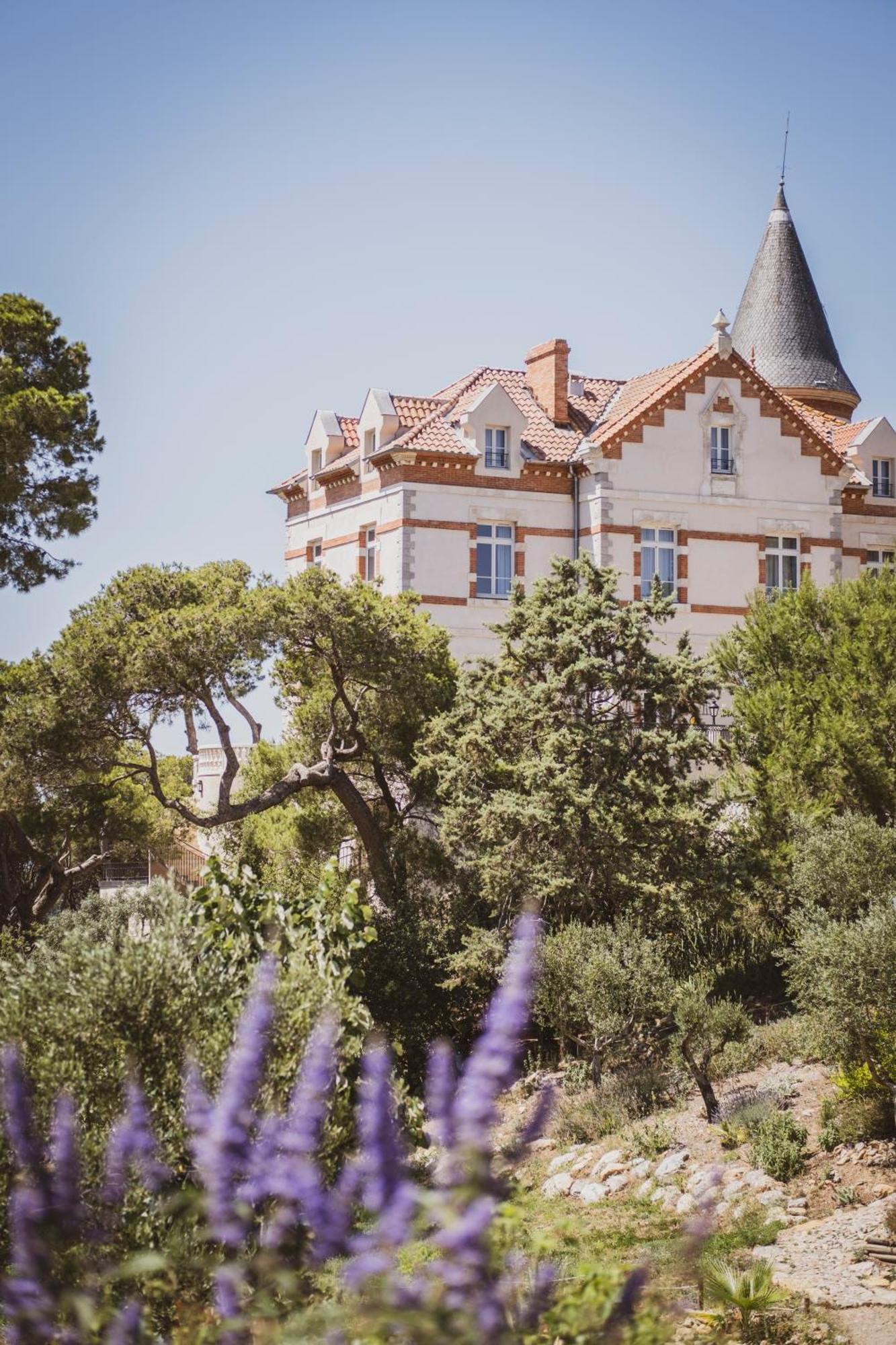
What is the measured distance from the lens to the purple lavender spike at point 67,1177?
22.2 ft

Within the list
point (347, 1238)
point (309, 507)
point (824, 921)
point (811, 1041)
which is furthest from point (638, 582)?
point (347, 1238)

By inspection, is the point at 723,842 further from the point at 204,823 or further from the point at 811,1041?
the point at 204,823

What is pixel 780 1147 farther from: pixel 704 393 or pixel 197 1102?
pixel 704 393

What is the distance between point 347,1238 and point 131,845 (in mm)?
39900

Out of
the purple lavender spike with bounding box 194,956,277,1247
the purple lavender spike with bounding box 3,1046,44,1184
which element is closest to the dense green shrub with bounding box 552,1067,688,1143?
the purple lavender spike with bounding box 3,1046,44,1184

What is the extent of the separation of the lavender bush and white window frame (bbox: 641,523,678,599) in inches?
1326

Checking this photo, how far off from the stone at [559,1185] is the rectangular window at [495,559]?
2235 cm

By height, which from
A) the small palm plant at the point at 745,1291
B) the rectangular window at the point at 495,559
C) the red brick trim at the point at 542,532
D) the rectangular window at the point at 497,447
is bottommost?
the small palm plant at the point at 745,1291

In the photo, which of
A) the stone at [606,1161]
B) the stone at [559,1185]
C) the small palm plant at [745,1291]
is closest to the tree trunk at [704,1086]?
the stone at [606,1161]

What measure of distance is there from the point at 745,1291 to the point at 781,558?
103ft

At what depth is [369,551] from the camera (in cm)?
4266

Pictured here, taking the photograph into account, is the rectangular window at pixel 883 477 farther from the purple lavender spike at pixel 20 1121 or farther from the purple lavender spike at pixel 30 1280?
the purple lavender spike at pixel 30 1280

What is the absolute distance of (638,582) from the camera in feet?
134

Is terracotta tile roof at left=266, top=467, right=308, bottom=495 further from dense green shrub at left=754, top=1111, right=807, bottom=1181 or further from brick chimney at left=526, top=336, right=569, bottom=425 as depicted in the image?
dense green shrub at left=754, top=1111, right=807, bottom=1181
